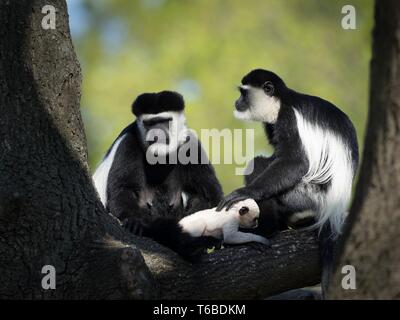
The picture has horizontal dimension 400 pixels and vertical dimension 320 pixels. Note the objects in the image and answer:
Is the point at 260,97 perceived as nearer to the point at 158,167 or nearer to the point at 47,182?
the point at 158,167

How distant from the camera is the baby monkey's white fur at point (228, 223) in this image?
11.2 ft

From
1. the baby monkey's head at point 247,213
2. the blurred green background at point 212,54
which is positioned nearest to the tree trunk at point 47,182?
the baby monkey's head at point 247,213

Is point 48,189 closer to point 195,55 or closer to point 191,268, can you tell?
point 191,268

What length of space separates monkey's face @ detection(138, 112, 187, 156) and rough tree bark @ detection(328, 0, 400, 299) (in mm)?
2408

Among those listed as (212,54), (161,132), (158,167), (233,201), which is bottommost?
(233,201)

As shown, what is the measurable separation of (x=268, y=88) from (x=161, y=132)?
0.71m

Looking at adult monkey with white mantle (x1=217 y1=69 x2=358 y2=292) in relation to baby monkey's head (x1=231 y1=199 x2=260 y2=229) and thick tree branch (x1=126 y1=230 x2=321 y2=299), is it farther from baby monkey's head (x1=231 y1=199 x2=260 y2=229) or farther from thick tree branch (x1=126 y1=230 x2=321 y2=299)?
thick tree branch (x1=126 y1=230 x2=321 y2=299)

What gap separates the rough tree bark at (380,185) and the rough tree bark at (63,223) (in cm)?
103

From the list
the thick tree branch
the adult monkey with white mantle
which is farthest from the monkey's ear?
the thick tree branch

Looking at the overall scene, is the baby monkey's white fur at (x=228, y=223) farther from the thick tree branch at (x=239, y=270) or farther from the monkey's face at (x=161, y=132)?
the monkey's face at (x=161, y=132)

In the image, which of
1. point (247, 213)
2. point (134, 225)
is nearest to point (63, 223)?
point (134, 225)

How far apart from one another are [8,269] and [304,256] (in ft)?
4.59

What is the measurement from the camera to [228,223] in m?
3.54
